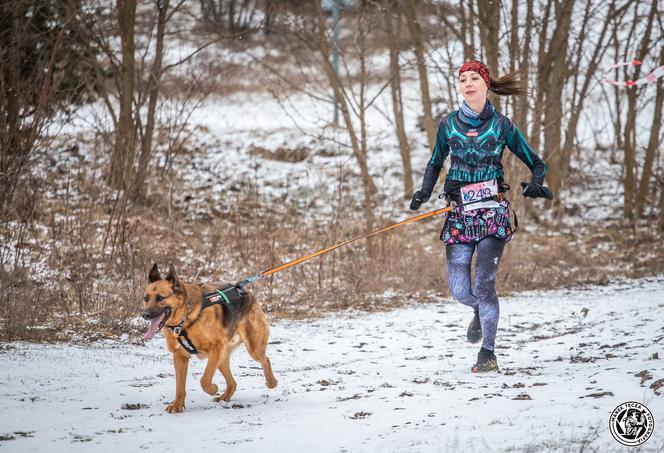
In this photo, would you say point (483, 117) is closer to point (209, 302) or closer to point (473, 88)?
point (473, 88)

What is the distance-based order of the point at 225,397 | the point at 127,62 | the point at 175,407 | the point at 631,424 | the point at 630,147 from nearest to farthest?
the point at 631,424 → the point at 175,407 → the point at 225,397 → the point at 127,62 → the point at 630,147

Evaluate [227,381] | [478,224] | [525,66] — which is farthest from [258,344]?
[525,66]

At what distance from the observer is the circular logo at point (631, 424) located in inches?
123

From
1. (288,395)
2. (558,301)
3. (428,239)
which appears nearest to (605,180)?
(428,239)

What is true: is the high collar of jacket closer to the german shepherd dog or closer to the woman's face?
the woman's face

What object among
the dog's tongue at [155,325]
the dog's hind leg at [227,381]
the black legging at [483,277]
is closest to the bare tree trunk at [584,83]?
the black legging at [483,277]

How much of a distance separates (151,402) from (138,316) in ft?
8.83

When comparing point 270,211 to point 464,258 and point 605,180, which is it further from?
point 605,180

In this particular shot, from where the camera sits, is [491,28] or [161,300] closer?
[161,300]

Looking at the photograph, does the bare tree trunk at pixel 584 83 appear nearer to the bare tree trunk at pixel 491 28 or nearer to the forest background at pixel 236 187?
the forest background at pixel 236 187

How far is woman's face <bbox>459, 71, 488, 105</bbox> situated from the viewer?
5344 millimetres

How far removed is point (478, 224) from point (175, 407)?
8.55ft

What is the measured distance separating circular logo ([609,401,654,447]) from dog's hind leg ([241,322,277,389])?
2.35 meters

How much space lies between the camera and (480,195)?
211 inches
